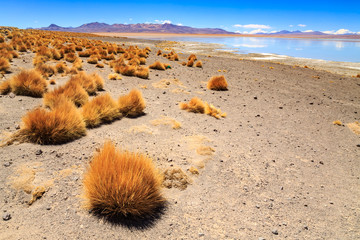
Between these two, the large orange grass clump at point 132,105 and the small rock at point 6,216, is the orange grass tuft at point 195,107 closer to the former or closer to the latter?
the large orange grass clump at point 132,105

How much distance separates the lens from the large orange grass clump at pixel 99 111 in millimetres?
4461

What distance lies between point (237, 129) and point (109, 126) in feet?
9.85

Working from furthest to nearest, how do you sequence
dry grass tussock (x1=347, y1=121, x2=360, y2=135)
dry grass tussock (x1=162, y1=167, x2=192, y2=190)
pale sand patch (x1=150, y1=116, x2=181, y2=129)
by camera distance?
dry grass tussock (x1=347, y1=121, x2=360, y2=135), pale sand patch (x1=150, y1=116, x2=181, y2=129), dry grass tussock (x1=162, y1=167, x2=192, y2=190)

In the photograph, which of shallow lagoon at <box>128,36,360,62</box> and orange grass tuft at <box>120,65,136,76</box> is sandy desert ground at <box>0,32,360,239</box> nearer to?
orange grass tuft at <box>120,65,136,76</box>

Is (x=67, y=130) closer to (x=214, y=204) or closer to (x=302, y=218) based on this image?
(x=214, y=204)

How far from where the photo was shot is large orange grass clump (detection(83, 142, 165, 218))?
2.25m

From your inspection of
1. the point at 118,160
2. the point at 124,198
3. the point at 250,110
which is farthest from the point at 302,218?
the point at 250,110

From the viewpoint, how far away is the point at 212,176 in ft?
11.0

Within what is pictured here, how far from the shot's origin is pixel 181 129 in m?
4.91

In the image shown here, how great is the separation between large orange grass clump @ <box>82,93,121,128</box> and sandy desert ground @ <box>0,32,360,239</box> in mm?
226

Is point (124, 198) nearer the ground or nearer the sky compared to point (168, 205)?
nearer the sky

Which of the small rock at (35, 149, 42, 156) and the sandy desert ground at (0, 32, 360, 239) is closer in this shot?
the sandy desert ground at (0, 32, 360, 239)

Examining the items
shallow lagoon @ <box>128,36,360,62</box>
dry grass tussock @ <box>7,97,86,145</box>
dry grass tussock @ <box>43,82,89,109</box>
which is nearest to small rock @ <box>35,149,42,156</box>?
dry grass tussock @ <box>7,97,86,145</box>

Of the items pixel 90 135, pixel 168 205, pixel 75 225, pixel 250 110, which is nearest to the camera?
pixel 75 225
